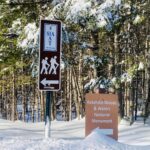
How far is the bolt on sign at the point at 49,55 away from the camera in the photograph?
9.84 meters

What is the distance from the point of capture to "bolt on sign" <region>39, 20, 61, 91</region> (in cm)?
984

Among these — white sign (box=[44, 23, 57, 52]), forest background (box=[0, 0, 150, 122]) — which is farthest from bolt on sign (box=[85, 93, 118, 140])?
forest background (box=[0, 0, 150, 122])

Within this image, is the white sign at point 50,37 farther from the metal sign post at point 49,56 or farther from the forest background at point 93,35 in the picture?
the forest background at point 93,35

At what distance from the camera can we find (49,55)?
9.94m

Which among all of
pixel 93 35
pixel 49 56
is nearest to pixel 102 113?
pixel 49 56

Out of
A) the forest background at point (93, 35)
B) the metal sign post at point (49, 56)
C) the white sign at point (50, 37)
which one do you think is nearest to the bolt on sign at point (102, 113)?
the metal sign post at point (49, 56)

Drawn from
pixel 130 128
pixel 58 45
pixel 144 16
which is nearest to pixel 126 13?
pixel 144 16

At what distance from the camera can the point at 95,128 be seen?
12.3m

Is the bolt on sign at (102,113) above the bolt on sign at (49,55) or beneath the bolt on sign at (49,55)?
beneath

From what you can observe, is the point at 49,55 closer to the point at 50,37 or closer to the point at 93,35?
the point at 50,37

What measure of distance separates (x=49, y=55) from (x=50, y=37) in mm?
380

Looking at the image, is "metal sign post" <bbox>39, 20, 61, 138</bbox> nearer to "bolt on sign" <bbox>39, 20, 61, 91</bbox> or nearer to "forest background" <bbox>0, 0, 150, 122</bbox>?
"bolt on sign" <bbox>39, 20, 61, 91</bbox>

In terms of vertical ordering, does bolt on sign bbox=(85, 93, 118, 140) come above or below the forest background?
below

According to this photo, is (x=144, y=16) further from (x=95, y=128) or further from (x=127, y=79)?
(x=95, y=128)
